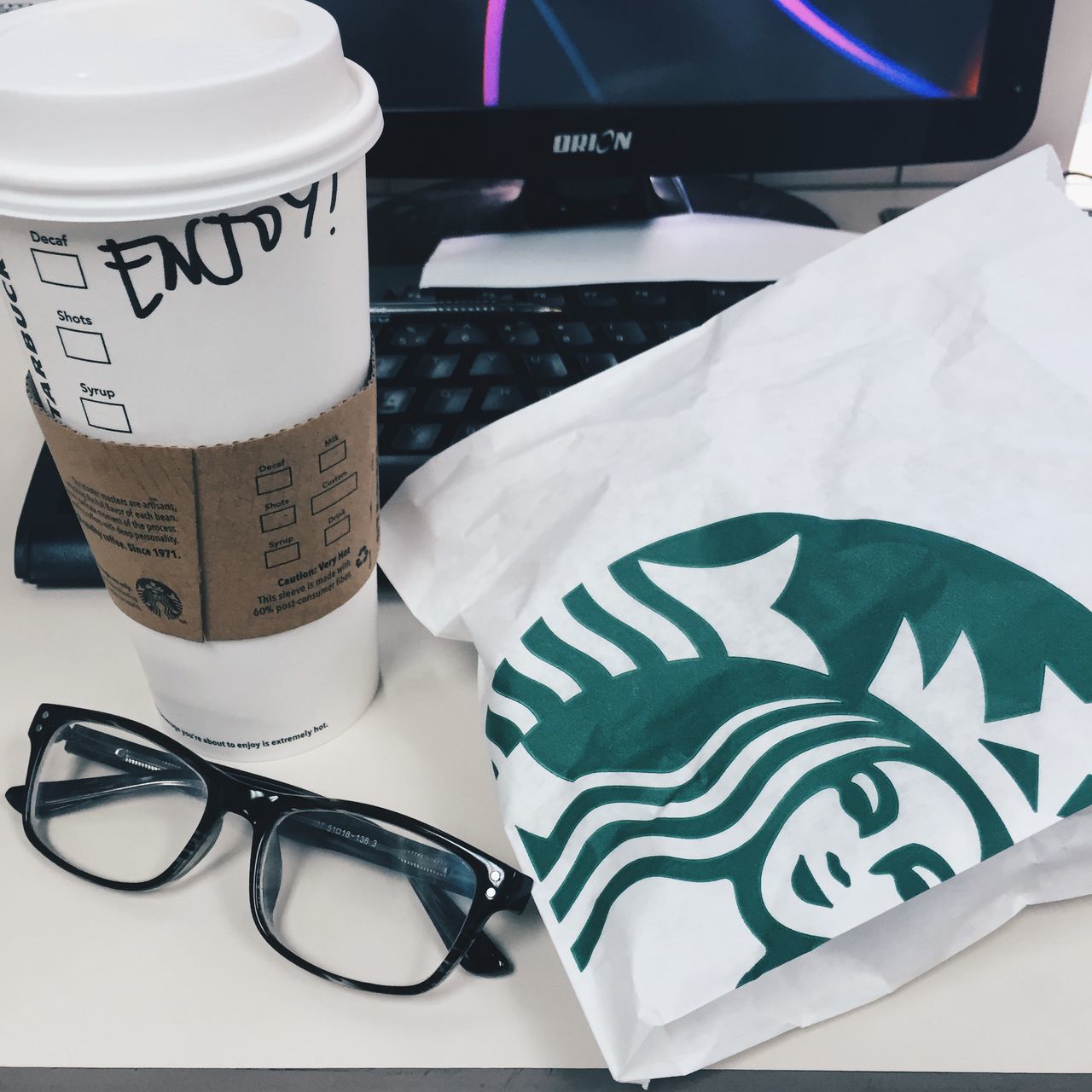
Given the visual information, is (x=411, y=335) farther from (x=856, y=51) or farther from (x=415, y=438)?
(x=856, y=51)

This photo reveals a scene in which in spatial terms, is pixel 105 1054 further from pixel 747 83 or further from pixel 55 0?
pixel 747 83

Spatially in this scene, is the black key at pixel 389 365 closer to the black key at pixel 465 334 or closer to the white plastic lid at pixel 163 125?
the black key at pixel 465 334

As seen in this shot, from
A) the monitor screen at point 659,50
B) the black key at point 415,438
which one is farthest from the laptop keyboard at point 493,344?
the monitor screen at point 659,50

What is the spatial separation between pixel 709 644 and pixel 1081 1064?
148mm

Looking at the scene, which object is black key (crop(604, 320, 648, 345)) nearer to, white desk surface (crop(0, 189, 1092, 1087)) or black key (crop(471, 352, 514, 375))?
black key (crop(471, 352, 514, 375))

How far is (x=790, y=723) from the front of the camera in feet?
0.97

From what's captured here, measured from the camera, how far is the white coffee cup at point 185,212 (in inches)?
8.8

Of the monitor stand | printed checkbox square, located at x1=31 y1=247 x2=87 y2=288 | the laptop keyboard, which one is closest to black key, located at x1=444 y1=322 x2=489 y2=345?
the laptop keyboard

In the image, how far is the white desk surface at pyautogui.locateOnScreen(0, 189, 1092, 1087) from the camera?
0.85 feet

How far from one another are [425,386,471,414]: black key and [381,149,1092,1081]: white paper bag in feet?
0.11

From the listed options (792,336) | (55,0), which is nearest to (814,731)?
(792,336)

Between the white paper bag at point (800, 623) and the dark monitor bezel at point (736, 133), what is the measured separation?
0.52 feet

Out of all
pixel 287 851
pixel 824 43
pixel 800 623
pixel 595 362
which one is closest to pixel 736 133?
pixel 824 43

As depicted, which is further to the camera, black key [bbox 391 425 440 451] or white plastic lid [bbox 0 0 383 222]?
black key [bbox 391 425 440 451]
